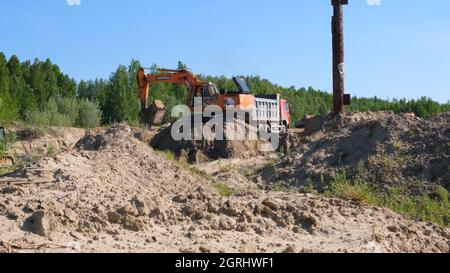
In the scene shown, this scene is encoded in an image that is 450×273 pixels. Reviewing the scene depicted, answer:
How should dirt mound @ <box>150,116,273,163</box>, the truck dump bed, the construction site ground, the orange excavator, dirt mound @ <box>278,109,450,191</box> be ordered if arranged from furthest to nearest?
the truck dump bed, the orange excavator, dirt mound @ <box>150,116,273,163</box>, dirt mound @ <box>278,109,450,191</box>, the construction site ground

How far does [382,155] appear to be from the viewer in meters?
12.9

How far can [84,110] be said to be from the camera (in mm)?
32906

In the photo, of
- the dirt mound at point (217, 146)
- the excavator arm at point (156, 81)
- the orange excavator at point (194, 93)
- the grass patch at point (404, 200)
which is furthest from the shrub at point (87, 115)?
the grass patch at point (404, 200)

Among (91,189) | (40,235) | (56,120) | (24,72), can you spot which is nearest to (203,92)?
(56,120)

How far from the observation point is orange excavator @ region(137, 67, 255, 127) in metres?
21.5

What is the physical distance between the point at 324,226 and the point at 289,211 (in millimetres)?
440

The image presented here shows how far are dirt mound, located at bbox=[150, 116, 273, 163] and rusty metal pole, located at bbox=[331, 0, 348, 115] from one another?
2.72 meters

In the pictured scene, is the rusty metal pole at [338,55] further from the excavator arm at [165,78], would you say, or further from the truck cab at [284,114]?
the truck cab at [284,114]

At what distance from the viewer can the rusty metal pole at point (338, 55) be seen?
1812 centimetres

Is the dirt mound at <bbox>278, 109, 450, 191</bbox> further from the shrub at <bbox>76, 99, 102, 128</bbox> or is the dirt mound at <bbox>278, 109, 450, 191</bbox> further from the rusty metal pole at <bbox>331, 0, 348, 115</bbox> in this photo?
the shrub at <bbox>76, 99, 102, 128</bbox>

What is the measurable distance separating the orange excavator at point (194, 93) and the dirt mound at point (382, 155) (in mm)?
6630

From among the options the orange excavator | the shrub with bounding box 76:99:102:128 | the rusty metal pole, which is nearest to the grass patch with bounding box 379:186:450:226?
the rusty metal pole

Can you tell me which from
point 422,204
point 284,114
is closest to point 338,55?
point 284,114
